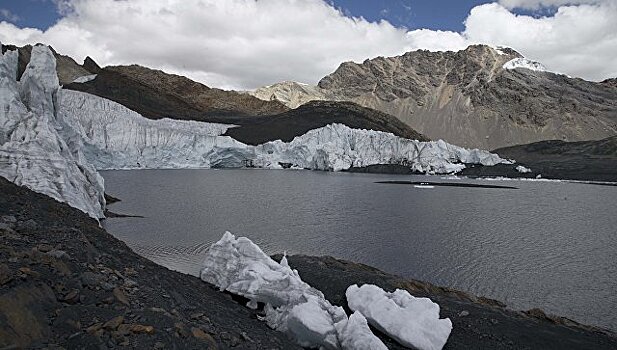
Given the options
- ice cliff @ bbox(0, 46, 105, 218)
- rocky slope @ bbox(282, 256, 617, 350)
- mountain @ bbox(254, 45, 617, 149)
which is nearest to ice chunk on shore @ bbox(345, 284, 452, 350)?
rocky slope @ bbox(282, 256, 617, 350)

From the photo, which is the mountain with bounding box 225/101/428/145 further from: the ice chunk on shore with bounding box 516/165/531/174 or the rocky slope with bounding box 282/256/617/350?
the rocky slope with bounding box 282/256/617/350

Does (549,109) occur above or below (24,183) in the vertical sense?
above

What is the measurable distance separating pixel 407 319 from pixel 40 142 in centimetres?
1555

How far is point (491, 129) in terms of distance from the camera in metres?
177

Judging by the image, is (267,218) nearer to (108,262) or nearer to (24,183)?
(24,183)

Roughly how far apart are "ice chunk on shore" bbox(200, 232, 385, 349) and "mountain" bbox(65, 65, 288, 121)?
10623 cm

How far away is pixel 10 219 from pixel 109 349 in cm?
410

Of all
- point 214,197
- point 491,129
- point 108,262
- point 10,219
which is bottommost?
point 214,197

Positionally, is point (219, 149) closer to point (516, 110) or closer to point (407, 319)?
point (407, 319)

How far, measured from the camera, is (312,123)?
115 metres

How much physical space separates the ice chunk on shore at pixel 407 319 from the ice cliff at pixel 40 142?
474 inches

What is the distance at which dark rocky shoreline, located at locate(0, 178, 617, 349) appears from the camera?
5.41 metres

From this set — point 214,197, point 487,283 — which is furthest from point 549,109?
point 487,283

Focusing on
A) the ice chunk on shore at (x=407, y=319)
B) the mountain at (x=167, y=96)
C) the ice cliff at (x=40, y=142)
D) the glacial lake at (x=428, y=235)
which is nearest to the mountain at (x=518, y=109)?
the mountain at (x=167, y=96)
